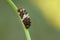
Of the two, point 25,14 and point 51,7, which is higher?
point 51,7

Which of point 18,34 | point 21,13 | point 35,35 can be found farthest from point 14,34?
point 21,13

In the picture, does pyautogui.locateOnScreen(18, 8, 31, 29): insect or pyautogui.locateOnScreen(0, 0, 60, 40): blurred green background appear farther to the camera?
pyautogui.locateOnScreen(0, 0, 60, 40): blurred green background

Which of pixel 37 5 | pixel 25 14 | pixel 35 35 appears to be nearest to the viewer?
pixel 25 14

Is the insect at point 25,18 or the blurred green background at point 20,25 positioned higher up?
the blurred green background at point 20,25

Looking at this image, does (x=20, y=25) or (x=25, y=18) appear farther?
(x=20, y=25)

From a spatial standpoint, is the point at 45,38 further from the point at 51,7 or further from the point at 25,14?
the point at 25,14

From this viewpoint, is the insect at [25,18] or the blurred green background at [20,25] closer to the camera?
the insect at [25,18]

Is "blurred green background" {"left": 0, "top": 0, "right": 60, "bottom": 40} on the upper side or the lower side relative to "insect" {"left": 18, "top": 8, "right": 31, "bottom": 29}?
upper

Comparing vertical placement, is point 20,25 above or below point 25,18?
above
